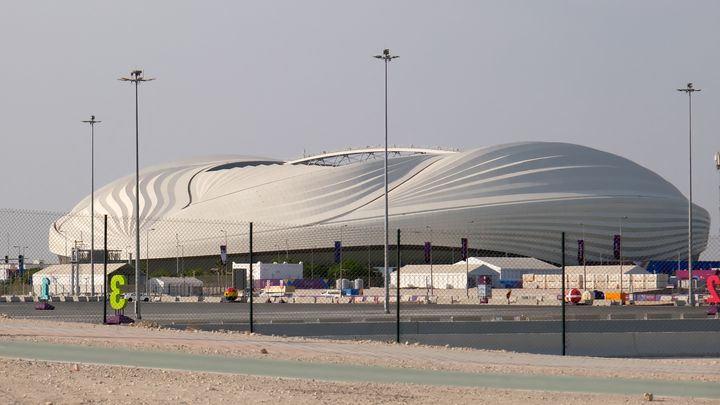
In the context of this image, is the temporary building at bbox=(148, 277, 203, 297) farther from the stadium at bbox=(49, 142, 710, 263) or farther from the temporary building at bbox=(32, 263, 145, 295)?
the stadium at bbox=(49, 142, 710, 263)

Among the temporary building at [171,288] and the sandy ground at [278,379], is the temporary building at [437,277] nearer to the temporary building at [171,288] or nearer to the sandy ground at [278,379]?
the temporary building at [171,288]

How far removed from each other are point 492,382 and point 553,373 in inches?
83.6

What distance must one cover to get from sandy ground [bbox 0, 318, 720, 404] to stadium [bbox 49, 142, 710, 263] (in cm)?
9666

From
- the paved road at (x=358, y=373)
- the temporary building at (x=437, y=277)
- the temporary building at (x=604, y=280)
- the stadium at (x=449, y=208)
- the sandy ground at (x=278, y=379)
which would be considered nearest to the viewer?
the sandy ground at (x=278, y=379)

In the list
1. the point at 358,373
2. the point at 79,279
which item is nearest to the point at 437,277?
the point at 79,279

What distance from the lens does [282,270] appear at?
96.8 meters

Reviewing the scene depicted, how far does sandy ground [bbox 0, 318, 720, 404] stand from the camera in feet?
47.1

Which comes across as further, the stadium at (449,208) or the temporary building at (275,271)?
the stadium at (449,208)

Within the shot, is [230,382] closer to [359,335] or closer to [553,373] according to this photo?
[553,373]

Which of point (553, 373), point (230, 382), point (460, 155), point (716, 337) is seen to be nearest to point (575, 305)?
point (716, 337)

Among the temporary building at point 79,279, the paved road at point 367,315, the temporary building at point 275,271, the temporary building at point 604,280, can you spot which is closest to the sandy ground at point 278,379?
the paved road at point 367,315

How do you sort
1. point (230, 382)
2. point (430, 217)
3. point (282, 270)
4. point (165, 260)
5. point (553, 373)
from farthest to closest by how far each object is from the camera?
point (165, 260)
point (430, 217)
point (282, 270)
point (553, 373)
point (230, 382)

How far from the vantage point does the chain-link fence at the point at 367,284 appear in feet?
99.5

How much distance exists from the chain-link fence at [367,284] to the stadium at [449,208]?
37cm
